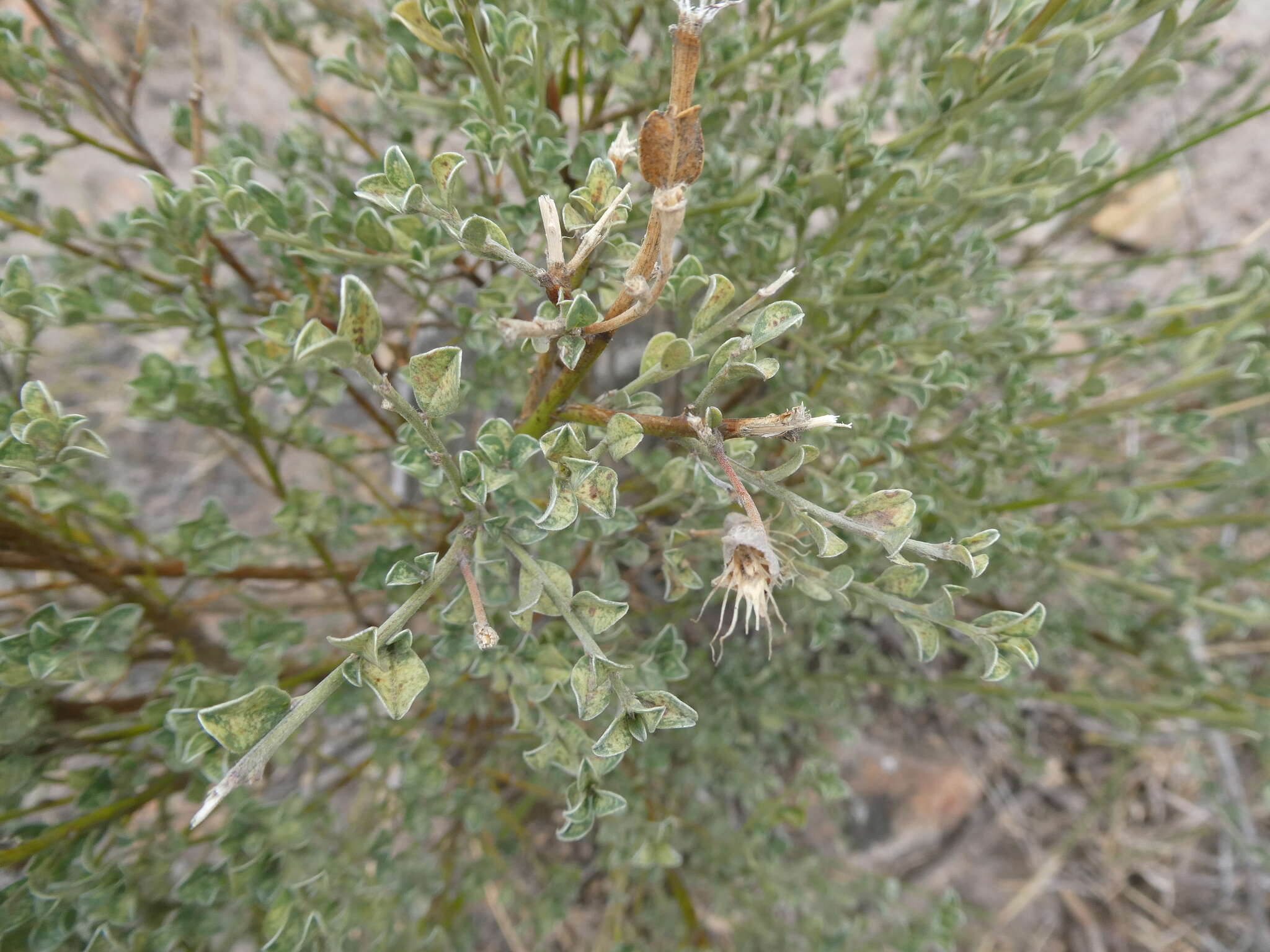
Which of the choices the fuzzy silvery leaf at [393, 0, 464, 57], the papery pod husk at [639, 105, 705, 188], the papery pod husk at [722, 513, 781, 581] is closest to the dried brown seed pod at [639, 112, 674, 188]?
the papery pod husk at [639, 105, 705, 188]

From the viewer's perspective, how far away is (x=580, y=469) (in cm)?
78

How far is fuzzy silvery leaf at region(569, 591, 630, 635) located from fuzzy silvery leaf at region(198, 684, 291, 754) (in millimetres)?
312

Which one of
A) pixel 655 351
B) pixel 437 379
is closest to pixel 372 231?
pixel 437 379

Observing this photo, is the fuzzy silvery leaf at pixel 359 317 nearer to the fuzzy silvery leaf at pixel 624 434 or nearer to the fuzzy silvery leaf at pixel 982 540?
the fuzzy silvery leaf at pixel 624 434

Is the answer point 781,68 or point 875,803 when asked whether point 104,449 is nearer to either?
point 781,68

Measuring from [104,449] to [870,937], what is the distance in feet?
6.43

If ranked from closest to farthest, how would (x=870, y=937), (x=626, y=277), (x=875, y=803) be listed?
(x=626, y=277), (x=870, y=937), (x=875, y=803)

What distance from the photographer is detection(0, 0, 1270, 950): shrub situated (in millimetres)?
819

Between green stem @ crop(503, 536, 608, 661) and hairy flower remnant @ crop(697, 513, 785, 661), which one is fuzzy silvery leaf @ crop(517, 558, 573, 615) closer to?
green stem @ crop(503, 536, 608, 661)

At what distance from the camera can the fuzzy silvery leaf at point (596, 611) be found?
0.84 m

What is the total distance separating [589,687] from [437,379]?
366 millimetres

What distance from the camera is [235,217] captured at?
3.35 ft

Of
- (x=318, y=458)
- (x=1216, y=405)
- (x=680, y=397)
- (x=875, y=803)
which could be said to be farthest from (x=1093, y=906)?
(x=318, y=458)

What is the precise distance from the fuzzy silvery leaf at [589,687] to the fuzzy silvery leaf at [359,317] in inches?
15.3
